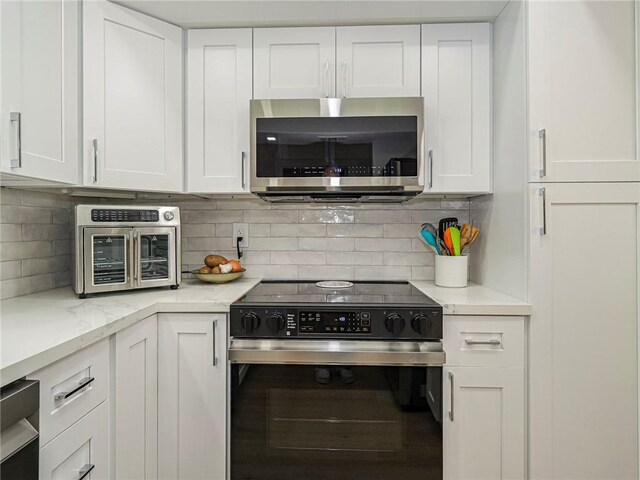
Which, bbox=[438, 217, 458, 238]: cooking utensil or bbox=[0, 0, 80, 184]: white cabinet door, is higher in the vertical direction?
bbox=[0, 0, 80, 184]: white cabinet door

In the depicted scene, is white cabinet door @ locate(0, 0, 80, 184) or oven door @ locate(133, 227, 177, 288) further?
oven door @ locate(133, 227, 177, 288)

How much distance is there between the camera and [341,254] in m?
2.12

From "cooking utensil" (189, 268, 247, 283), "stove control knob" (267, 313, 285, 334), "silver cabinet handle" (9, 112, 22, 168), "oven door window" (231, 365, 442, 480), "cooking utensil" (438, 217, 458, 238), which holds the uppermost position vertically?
"silver cabinet handle" (9, 112, 22, 168)

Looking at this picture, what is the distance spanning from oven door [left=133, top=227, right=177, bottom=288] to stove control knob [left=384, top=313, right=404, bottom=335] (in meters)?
1.02

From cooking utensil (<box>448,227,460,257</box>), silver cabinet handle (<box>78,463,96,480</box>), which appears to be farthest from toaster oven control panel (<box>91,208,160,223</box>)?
cooking utensil (<box>448,227,460,257</box>)

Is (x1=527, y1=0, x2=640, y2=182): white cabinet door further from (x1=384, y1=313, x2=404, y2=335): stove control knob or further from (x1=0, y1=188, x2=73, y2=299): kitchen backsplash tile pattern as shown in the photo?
(x1=0, y1=188, x2=73, y2=299): kitchen backsplash tile pattern

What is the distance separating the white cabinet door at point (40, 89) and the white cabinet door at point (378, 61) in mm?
1102

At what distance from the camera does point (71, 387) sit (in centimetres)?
101

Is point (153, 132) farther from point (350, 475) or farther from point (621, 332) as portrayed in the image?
point (621, 332)

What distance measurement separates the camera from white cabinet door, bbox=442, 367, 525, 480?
1419 mm

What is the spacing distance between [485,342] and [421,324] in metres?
0.26

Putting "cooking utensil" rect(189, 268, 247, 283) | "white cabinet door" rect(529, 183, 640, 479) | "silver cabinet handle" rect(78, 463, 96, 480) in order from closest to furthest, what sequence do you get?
"silver cabinet handle" rect(78, 463, 96, 480) → "white cabinet door" rect(529, 183, 640, 479) → "cooking utensil" rect(189, 268, 247, 283)

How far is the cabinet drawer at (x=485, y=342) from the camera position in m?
1.42

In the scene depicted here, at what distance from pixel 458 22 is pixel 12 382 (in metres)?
2.09
